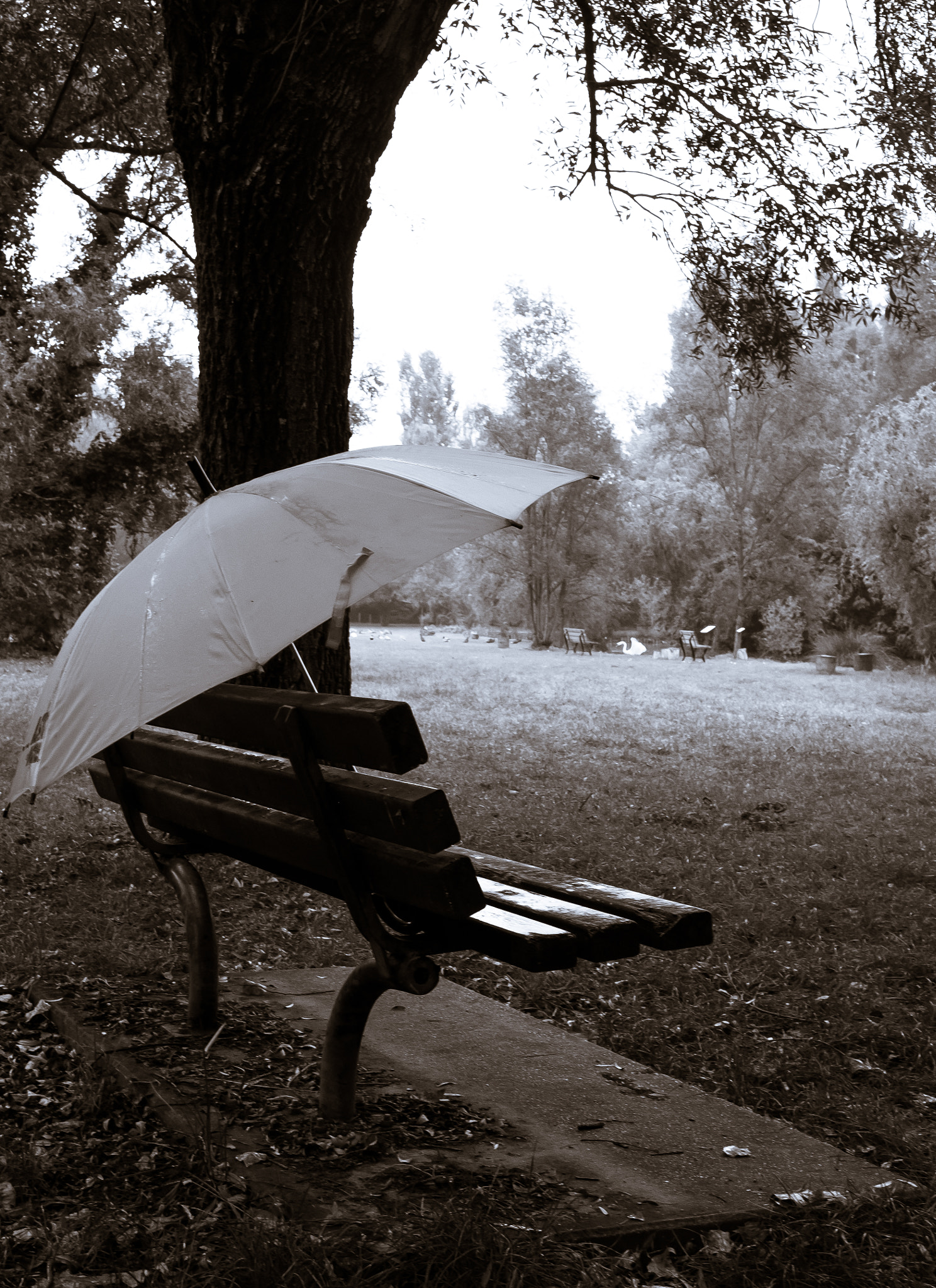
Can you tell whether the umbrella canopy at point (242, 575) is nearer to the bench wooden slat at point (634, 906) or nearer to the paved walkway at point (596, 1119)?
the bench wooden slat at point (634, 906)

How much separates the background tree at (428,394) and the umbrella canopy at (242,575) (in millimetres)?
53551

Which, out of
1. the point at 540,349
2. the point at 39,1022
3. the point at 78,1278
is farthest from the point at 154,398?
the point at 540,349

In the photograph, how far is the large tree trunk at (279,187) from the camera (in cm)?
530

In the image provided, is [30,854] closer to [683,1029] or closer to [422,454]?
[683,1029]

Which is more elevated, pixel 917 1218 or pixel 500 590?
pixel 500 590

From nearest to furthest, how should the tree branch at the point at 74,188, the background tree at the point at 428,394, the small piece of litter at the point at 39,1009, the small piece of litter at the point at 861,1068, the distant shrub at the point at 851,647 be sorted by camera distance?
the small piece of litter at the point at 39,1009 < the small piece of litter at the point at 861,1068 < the tree branch at the point at 74,188 < the distant shrub at the point at 851,647 < the background tree at the point at 428,394

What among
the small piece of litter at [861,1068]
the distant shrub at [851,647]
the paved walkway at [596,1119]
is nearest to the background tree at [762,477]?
the distant shrub at [851,647]

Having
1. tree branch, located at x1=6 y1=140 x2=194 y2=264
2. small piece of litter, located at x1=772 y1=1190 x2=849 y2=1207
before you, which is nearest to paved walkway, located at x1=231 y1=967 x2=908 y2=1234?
small piece of litter, located at x1=772 y1=1190 x2=849 y2=1207

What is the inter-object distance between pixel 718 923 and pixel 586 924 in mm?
3180

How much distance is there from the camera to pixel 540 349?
39062mm

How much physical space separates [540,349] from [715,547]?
925 centimetres

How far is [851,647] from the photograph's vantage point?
30.8m

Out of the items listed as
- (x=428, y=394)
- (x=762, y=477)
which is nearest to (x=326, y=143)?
(x=762, y=477)

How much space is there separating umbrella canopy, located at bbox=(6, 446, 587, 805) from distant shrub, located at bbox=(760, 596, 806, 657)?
32557 mm
